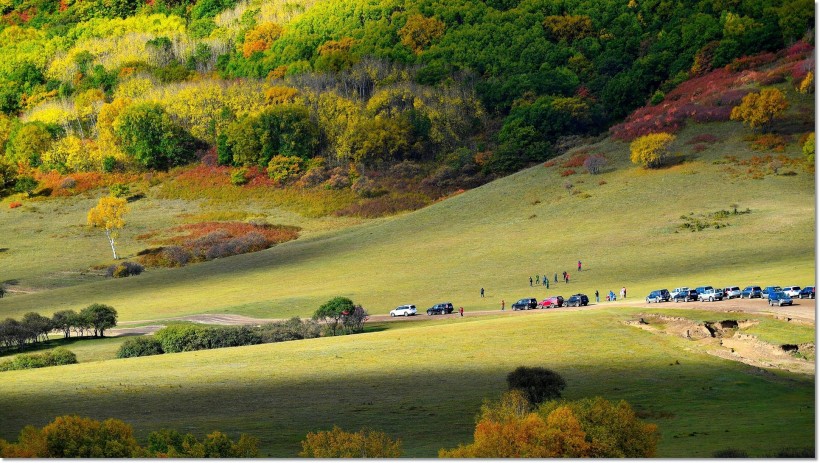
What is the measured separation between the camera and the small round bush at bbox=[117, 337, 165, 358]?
53031mm

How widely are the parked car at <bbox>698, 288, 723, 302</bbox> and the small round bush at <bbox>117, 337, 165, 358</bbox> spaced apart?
26.2 meters

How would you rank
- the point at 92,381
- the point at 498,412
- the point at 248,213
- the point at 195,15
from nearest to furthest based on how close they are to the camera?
the point at 498,412
the point at 92,381
the point at 248,213
the point at 195,15

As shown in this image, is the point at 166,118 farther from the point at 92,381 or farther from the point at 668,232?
the point at 92,381

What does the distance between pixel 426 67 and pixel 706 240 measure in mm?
75010

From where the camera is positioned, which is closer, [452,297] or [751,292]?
[751,292]

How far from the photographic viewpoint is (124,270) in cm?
9225

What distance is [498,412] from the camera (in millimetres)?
30953

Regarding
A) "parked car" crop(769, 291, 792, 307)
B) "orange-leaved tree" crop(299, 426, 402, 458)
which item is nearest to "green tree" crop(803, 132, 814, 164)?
"parked car" crop(769, 291, 792, 307)

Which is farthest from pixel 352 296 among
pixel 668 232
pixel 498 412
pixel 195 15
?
pixel 195 15

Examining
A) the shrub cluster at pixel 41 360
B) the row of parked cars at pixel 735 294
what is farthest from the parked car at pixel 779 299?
the shrub cluster at pixel 41 360

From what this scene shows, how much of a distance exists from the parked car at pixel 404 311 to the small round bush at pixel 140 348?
14.8 metres

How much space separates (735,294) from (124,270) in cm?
5530

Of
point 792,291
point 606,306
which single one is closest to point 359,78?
point 606,306

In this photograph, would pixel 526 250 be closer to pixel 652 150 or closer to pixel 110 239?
pixel 652 150
